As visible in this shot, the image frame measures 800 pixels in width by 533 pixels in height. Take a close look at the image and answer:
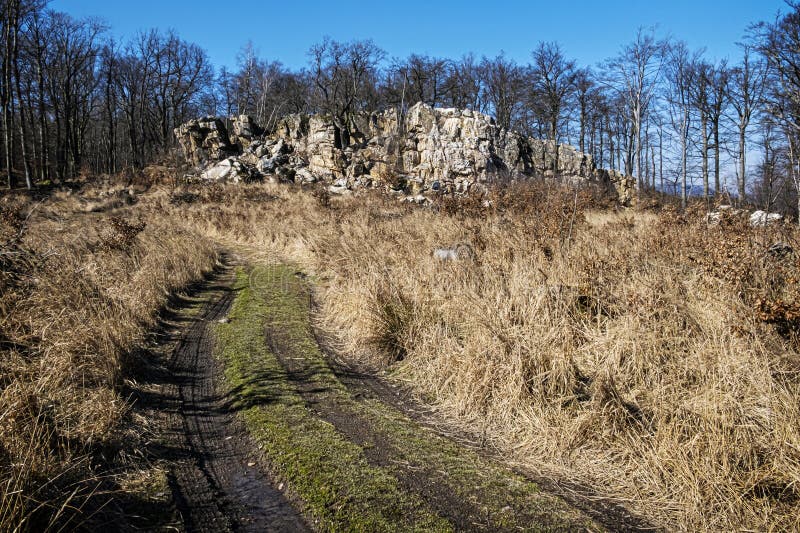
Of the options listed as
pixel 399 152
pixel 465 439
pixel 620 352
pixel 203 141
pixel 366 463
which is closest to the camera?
pixel 366 463

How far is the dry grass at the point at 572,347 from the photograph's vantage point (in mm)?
2887

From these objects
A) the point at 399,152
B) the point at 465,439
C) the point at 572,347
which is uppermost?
the point at 399,152

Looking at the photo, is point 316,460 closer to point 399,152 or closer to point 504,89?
point 399,152

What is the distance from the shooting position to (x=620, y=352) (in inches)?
163

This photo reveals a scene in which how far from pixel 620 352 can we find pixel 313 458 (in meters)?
2.75

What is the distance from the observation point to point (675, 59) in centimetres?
3291

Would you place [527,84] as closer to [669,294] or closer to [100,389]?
[669,294]

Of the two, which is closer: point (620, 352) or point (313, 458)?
point (313, 458)

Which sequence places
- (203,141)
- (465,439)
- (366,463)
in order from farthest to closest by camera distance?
(203,141) < (465,439) < (366,463)

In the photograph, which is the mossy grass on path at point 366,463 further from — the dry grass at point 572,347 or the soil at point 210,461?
the dry grass at point 572,347

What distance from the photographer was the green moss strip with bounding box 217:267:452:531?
2711 mm

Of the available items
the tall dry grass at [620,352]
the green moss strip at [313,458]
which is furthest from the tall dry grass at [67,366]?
the tall dry grass at [620,352]

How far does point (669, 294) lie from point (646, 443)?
2216mm

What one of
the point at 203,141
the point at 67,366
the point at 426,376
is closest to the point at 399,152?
the point at 203,141
